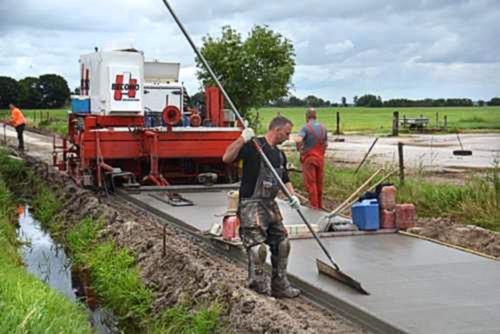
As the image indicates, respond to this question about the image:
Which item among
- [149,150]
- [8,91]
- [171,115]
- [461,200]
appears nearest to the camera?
[461,200]

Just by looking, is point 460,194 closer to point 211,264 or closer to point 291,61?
point 211,264

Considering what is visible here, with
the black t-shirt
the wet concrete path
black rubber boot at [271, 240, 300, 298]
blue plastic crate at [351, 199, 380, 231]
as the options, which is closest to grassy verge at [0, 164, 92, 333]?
black rubber boot at [271, 240, 300, 298]

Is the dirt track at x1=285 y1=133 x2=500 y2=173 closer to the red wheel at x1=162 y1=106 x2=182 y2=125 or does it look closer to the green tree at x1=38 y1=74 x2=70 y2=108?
the red wheel at x1=162 y1=106 x2=182 y2=125

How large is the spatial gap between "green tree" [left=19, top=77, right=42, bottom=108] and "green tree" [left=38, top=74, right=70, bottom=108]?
0.48m

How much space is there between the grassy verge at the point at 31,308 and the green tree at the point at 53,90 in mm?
73307

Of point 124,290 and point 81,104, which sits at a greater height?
point 81,104

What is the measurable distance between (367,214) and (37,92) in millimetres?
74209

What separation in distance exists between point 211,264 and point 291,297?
1.89 meters

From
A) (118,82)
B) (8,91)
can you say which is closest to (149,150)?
(118,82)

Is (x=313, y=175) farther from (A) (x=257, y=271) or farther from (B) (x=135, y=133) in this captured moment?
(A) (x=257, y=271)

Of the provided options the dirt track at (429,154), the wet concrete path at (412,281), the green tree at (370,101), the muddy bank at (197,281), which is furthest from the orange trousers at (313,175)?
the green tree at (370,101)

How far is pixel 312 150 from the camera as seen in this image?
13883 millimetres

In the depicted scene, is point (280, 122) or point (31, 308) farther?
point (280, 122)

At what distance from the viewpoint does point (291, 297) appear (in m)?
8.30
